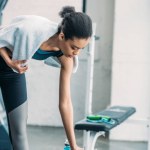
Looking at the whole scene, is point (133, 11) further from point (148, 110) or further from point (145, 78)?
point (148, 110)

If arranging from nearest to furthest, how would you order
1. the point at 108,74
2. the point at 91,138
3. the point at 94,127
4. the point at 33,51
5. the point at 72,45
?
the point at 72,45, the point at 33,51, the point at 94,127, the point at 91,138, the point at 108,74

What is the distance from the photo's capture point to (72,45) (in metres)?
1.56

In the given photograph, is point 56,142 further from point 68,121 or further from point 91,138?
point 68,121

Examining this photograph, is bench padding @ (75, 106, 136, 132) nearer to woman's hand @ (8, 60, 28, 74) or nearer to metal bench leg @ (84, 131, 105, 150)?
metal bench leg @ (84, 131, 105, 150)

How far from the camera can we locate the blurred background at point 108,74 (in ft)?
13.4

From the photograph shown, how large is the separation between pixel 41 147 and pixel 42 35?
7.10ft

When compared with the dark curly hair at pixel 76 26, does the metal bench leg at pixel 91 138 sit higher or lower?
lower

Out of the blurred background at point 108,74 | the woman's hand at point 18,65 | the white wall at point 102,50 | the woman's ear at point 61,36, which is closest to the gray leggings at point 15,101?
the woman's hand at point 18,65

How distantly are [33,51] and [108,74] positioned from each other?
2.92 metres

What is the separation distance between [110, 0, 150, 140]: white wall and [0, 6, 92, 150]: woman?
2309 millimetres

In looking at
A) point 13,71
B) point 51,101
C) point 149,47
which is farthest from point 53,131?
point 13,71

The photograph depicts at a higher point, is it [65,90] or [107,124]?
[65,90]

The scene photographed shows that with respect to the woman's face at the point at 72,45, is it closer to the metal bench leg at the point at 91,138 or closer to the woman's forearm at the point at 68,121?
the woman's forearm at the point at 68,121

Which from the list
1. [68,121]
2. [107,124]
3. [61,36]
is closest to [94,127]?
[107,124]
